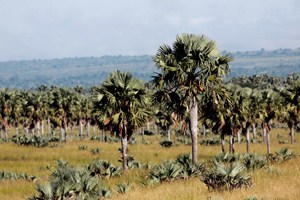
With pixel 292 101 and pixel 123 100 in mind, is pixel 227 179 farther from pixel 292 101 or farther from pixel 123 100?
pixel 292 101

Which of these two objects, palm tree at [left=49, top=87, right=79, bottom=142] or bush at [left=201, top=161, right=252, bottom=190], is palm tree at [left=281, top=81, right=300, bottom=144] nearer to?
palm tree at [left=49, top=87, right=79, bottom=142]

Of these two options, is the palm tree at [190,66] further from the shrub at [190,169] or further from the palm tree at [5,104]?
the palm tree at [5,104]

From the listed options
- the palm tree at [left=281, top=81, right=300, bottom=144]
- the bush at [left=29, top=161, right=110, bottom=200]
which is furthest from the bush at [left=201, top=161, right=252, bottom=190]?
the palm tree at [left=281, top=81, right=300, bottom=144]

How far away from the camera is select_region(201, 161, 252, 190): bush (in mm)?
14680

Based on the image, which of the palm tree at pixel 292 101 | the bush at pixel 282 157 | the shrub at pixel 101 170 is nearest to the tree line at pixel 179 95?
the shrub at pixel 101 170

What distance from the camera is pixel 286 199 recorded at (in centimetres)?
1159

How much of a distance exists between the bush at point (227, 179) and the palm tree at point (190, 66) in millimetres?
9194

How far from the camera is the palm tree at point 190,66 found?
24.2 metres

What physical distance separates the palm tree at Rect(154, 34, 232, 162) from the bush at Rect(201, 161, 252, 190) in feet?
30.2

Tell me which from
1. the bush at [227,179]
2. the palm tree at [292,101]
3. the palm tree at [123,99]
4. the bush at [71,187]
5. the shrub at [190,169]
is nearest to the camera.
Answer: the bush at [71,187]

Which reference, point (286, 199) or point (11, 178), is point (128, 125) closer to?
point (11, 178)

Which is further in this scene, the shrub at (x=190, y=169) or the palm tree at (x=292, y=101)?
the palm tree at (x=292, y=101)

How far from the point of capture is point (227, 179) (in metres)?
14.9

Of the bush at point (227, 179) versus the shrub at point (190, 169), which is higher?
the bush at point (227, 179)
